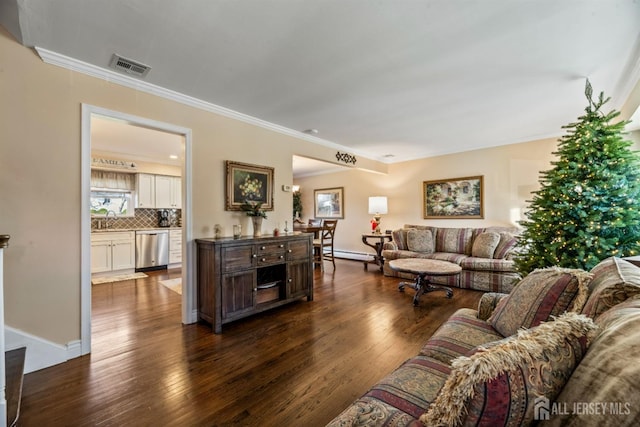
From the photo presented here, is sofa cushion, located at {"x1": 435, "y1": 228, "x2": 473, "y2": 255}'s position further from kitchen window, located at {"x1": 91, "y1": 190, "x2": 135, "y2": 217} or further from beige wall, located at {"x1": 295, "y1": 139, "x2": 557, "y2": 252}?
kitchen window, located at {"x1": 91, "y1": 190, "x2": 135, "y2": 217}

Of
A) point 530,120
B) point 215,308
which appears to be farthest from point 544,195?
point 215,308

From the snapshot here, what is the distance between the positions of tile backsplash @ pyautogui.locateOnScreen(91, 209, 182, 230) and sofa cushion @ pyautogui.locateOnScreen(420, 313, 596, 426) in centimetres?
669

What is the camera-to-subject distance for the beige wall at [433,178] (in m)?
4.72

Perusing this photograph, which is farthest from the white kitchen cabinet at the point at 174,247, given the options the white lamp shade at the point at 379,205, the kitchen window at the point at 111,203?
the white lamp shade at the point at 379,205

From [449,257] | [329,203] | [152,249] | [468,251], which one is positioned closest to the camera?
[449,257]

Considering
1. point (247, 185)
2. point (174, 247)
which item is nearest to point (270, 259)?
point (247, 185)

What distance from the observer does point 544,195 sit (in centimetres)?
258

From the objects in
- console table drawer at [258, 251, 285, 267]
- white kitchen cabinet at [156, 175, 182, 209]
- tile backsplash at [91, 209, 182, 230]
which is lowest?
console table drawer at [258, 251, 285, 267]

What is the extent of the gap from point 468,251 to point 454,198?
1.21 m

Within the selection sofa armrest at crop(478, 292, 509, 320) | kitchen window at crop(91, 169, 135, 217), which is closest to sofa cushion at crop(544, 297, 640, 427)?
sofa armrest at crop(478, 292, 509, 320)

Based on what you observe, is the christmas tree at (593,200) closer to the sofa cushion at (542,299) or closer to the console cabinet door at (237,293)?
the sofa cushion at (542,299)

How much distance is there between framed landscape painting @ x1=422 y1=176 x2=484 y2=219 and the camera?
5.20 m

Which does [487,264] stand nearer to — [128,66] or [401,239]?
[401,239]

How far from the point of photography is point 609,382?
0.59 meters
